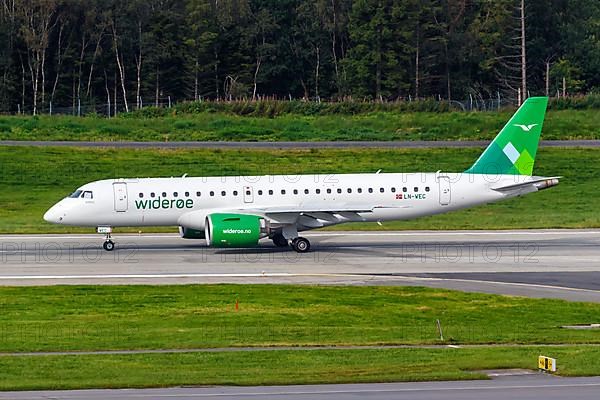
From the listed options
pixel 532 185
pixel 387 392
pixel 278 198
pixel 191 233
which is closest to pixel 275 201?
pixel 278 198

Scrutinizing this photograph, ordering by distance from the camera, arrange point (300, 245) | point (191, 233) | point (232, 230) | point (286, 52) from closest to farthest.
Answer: point (232, 230) < point (300, 245) < point (191, 233) < point (286, 52)

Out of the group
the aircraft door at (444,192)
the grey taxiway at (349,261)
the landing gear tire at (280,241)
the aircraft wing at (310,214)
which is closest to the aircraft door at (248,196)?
the aircraft wing at (310,214)

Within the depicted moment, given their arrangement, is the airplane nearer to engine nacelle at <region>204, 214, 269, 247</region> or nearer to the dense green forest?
engine nacelle at <region>204, 214, 269, 247</region>

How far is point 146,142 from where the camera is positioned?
2945 inches

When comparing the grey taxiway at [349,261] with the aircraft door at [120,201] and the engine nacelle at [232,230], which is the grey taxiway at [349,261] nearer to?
the engine nacelle at [232,230]

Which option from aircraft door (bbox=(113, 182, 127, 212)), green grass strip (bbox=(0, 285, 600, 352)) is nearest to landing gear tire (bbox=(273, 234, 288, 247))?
aircraft door (bbox=(113, 182, 127, 212))

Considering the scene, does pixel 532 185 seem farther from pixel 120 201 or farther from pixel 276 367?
pixel 276 367

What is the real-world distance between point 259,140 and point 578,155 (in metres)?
19.9

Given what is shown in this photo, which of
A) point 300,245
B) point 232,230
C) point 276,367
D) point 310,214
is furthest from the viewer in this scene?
point 300,245

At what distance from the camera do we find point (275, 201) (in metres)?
45.0

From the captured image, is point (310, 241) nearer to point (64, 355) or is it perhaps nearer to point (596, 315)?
point (596, 315)

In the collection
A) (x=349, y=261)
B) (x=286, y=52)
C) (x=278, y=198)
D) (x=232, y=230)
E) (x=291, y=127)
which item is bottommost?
(x=349, y=261)

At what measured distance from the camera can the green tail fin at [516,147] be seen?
4700 centimetres

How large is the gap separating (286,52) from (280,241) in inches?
2267
